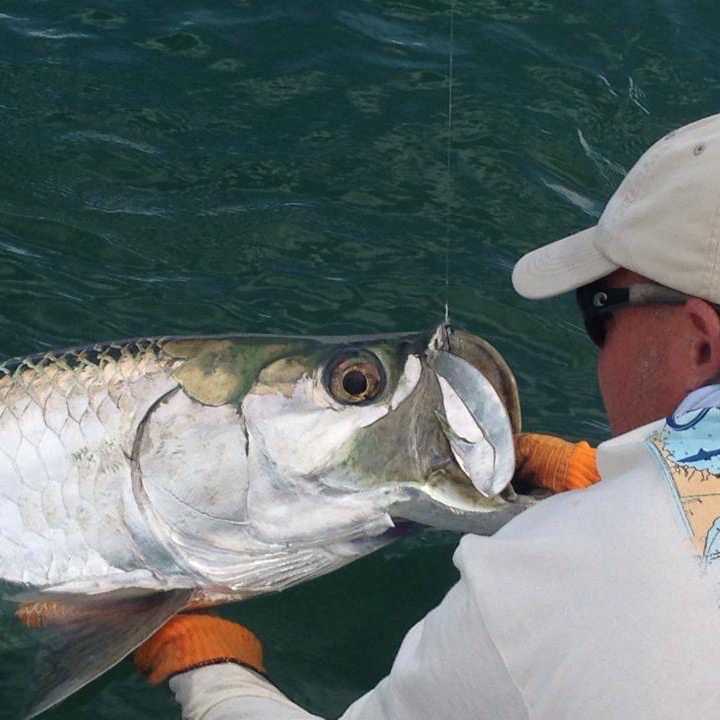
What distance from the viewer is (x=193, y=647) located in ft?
10.0

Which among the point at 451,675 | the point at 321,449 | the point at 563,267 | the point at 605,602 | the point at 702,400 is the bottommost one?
the point at 321,449

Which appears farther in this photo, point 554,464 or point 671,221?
point 554,464

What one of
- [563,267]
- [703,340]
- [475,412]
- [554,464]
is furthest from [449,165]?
[703,340]

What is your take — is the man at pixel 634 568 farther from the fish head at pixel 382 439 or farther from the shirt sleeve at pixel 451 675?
the fish head at pixel 382 439

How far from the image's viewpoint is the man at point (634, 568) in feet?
5.77

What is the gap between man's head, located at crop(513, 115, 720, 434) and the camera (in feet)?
7.25

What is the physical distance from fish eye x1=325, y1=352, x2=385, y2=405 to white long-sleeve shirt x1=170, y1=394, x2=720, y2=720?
998 mm

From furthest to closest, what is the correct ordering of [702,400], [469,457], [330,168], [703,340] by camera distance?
[330,168] → [469,457] → [703,340] → [702,400]

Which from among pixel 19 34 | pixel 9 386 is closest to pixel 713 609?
pixel 9 386

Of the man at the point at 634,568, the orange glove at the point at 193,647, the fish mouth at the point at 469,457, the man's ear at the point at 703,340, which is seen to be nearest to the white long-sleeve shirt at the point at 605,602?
the man at the point at 634,568

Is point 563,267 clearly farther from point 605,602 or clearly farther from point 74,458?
point 74,458

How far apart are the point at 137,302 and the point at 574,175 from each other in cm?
222

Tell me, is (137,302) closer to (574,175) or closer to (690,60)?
(574,175)

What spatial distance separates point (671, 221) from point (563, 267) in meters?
0.44
